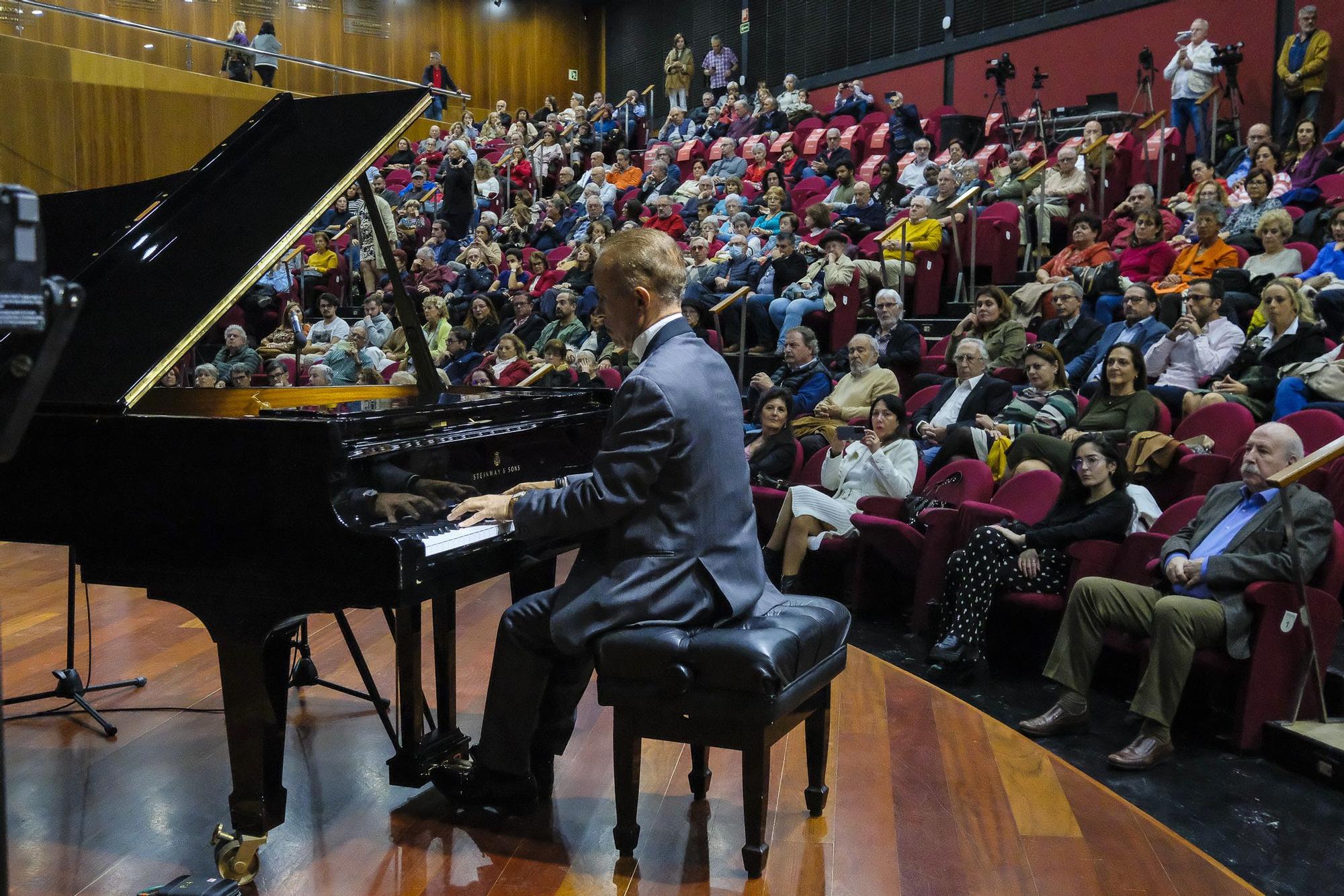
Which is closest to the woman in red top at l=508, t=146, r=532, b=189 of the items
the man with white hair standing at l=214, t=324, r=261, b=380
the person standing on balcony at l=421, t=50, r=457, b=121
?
the person standing on balcony at l=421, t=50, r=457, b=121

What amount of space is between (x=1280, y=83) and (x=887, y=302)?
478 centimetres

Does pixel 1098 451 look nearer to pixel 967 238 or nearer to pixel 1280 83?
pixel 967 238

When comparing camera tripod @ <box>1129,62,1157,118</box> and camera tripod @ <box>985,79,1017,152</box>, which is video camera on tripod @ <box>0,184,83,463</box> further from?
camera tripod @ <box>1129,62,1157,118</box>

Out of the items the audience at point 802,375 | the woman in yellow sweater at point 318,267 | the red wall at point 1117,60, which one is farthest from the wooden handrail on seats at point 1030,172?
the woman in yellow sweater at point 318,267

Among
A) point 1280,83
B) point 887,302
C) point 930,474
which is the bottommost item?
point 930,474

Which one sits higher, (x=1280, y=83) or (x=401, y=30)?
(x=401, y=30)

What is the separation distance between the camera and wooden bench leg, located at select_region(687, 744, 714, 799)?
2789 mm

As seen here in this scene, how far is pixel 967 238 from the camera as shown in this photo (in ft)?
25.0

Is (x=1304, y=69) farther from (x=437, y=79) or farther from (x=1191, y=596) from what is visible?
(x=437, y=79)

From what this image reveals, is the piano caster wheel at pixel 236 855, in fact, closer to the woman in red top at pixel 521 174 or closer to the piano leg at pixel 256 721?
the piano leg at pixel 256 721

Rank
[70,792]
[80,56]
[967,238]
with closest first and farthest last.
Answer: [70,792] < [967,238] < [80,56]

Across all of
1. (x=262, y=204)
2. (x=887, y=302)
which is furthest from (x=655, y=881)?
(x=887, y=302)

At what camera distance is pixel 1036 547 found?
3.90 meters

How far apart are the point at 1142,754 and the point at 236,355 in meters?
6.72
